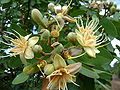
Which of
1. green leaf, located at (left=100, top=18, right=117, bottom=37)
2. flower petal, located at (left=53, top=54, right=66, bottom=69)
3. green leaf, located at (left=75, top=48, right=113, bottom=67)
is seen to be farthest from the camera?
green leaf, located at (left=100, top=18, right=117, bottom=37)

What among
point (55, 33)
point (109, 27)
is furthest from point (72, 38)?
point (109, 27)

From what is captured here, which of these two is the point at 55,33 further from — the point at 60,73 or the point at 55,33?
the point at 60,73

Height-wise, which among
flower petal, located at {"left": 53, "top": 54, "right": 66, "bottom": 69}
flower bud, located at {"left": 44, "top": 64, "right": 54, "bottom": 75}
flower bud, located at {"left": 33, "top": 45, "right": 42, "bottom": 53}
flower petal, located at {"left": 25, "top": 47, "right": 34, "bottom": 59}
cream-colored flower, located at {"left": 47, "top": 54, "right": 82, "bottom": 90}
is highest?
flower bud, located at {"left": 33, "top": 45, "right": 42, "bottom": 53}

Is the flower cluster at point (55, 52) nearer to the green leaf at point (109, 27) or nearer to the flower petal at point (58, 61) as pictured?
the flower petal at point (58, 61)

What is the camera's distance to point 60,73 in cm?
76

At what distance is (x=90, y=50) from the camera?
81cm

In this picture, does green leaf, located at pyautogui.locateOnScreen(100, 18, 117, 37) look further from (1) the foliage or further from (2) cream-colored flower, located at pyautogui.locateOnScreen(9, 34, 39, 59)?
(2) cream-colored flower, located at pyautogui.locateOnScreen(9, 34, 39, 59)

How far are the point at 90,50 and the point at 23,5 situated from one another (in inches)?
38.5

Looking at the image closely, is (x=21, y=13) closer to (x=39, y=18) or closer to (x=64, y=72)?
(x=39, y=18)

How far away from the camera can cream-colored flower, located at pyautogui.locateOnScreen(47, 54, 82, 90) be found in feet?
2.45

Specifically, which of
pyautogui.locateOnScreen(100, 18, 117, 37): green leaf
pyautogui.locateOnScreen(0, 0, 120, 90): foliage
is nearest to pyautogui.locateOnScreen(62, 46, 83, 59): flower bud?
pyautogui.locateOnScreen(0, 0, 120, 90): foliage

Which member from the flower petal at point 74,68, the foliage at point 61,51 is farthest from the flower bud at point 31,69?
the flower petal at point 74,68

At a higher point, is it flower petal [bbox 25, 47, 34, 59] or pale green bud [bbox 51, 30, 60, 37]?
pale green bud [bbox 51, 30, 60, 37]

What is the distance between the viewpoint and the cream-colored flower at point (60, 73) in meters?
0.75
